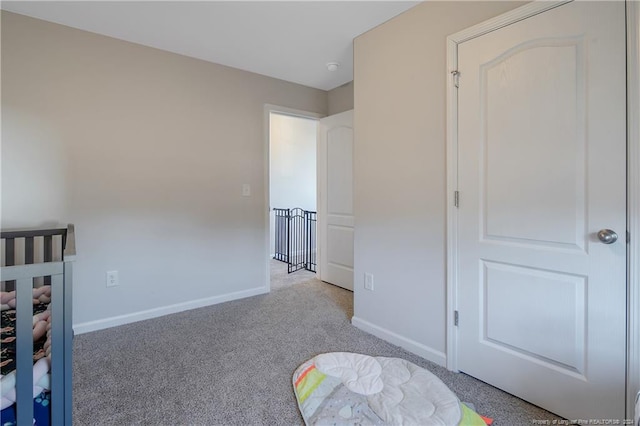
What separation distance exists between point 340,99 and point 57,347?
3.26 meters

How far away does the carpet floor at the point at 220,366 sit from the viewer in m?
1.52

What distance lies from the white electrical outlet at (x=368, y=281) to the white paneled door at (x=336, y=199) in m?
0.98

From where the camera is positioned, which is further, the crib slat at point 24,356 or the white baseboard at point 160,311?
the white baseboard at point 160,311

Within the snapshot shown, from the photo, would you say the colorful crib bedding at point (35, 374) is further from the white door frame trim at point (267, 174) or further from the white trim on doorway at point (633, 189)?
the white trim on doorway at point (633, 189)

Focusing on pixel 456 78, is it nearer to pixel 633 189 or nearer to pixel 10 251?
pixel 633 189

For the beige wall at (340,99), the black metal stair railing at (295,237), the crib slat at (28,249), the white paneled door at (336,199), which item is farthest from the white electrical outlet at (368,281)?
the crib slat at (28,249)

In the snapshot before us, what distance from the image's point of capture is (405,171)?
6.92 feet

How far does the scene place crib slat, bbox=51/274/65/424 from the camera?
1080mm

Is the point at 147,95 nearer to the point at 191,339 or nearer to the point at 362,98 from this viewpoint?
the point at 362,98

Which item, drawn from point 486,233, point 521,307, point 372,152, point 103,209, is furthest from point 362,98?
point 103,209

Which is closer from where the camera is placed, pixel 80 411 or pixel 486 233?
pixel 80 411

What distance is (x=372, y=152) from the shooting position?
7.68ft

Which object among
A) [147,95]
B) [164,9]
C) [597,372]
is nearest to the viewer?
[597,372]

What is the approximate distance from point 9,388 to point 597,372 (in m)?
2.24
